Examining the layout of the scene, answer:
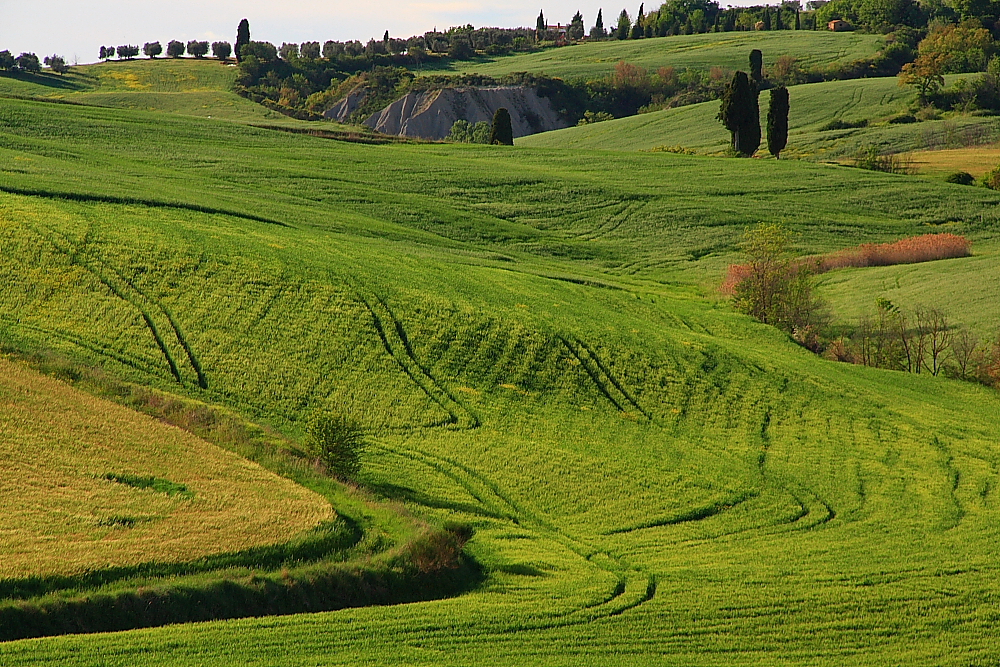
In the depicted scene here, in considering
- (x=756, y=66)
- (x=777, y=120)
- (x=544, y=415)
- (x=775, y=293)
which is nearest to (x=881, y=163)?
(x=777, y=120)

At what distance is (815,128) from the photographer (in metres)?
137

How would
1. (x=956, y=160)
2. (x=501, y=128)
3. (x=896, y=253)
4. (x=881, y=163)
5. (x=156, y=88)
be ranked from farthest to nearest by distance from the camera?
1. (x=156, y=88)
2. (x=501, y=128)
3. (x=956, y=160)
4. (x=881, y=163)
5. (x=896, y=253)

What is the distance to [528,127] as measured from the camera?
184 m

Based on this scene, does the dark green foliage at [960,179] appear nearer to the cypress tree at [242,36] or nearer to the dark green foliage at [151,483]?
the dark green foliage at [151,483]

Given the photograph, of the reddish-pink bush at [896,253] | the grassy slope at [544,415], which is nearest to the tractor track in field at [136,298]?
the grassy slope at [544,415]

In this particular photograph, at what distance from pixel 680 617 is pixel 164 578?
12978mm

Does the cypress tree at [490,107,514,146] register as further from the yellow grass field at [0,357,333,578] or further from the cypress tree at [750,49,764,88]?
the yellow grass field at [0,357,333,578]

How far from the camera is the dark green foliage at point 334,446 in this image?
32438 mm

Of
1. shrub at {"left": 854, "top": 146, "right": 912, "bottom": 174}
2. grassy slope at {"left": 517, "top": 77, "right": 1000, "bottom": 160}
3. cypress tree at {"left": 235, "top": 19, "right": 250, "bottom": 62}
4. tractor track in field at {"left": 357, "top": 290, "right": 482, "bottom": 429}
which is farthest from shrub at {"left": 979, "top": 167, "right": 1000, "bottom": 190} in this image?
cypress tree at {"left": 235, "top": 19, "right": 250, "bottom": 62}

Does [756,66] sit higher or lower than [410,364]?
higher

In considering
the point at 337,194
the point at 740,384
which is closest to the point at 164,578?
the point at 740,384

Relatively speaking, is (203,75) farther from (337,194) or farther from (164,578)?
(164,578)

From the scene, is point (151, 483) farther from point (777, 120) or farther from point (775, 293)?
point (777, 120)

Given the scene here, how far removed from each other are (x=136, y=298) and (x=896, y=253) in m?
60.2
